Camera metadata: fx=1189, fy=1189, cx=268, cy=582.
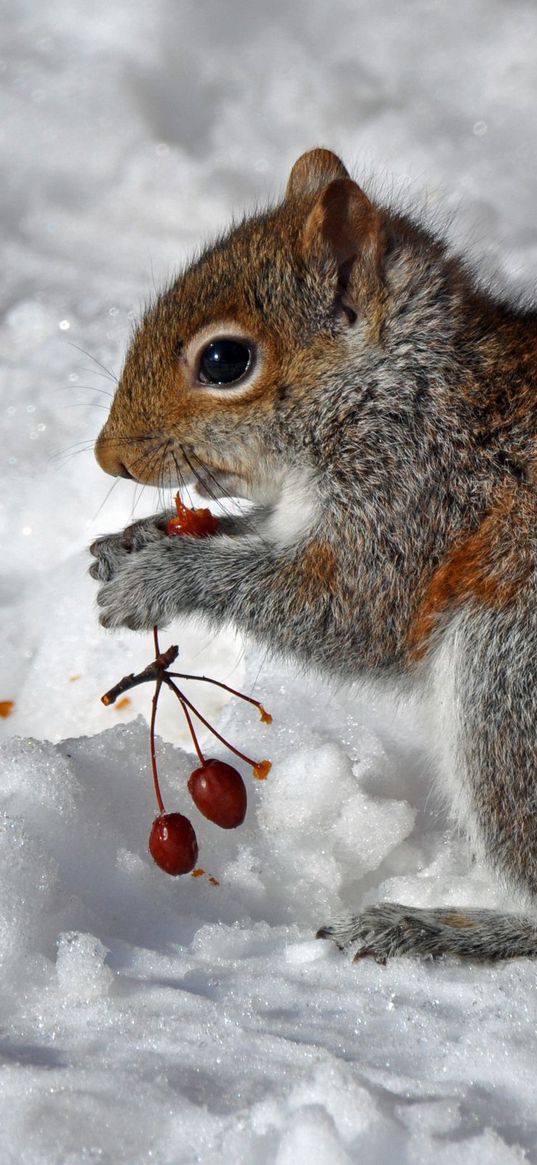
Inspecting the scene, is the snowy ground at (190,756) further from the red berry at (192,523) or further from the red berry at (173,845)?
the red berry at (192,523)

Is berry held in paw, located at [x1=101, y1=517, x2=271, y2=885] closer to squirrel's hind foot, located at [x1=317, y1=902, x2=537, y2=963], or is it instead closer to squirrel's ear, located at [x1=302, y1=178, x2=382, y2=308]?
squirrel's hind foot, located at [x1=317, y1=902, x2=537, y2=963]

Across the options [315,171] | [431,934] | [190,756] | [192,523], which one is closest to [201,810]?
[190,756]

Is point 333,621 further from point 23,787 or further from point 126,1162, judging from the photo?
point 126,1162

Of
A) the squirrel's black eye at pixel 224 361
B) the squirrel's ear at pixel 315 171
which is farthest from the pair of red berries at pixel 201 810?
the squirrel's ear at pixel 315 171

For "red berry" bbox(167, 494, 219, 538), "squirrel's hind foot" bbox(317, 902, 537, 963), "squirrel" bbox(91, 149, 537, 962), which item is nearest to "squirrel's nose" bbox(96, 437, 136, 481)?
"squirrel" bbox(91, 149, 537, 962)

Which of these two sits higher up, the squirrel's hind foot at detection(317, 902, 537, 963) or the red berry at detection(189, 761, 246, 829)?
the red berry at detection(189, 761, 246, 829)

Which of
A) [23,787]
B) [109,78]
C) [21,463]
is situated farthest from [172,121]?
[23,787]

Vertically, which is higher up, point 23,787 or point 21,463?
point 21,463
